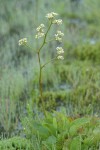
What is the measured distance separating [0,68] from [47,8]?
96.6 inches

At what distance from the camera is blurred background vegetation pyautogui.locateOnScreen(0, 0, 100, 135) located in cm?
382

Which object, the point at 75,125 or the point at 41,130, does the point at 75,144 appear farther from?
the point at 41,130

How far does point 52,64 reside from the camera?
475cm

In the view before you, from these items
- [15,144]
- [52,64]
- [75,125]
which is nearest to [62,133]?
[75,125]

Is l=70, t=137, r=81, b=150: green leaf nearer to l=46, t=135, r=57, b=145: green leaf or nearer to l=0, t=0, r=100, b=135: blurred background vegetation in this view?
l=46, t=135, r=57, b=145: green leaf

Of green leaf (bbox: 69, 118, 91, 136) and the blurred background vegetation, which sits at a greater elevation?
the blurred background vegetation

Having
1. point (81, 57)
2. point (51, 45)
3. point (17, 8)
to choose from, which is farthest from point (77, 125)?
point (17, 8)

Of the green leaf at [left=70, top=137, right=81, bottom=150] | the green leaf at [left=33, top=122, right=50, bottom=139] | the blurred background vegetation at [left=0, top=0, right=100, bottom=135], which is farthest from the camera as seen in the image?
the blurred background vegetation at [left=0, top=0, right=100, bottom=135]

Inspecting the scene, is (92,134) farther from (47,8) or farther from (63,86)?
(47,8)

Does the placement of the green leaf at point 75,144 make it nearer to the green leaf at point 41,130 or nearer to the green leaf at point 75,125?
the green leaf at point 75,125

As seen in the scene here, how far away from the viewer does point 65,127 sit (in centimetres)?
282

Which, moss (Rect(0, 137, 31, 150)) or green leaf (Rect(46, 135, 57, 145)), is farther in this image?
moss (Rect(0, 137, 31, 150))

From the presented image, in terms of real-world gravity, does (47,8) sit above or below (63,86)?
above

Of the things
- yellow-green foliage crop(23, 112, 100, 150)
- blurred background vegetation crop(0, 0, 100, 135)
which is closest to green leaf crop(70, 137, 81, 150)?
yellow-green foliage crop(23, 112, 100, 150)
